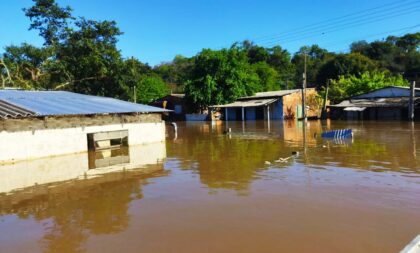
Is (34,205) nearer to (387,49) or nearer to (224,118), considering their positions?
(224,118)

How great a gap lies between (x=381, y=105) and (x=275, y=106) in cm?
1223

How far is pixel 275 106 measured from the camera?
47.2m

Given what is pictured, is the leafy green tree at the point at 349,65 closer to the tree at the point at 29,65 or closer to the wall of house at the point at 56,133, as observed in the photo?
the tree at the point at 29,65

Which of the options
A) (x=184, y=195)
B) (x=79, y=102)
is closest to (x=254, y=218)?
(x=184, y=195)

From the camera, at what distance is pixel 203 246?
6.92 metres

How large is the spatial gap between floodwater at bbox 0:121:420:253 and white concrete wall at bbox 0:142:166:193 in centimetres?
7

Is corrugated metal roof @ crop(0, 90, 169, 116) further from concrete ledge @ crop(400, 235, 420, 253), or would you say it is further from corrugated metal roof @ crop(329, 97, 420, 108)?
corrugated metal roof @ crop(329, 97, 420, 108)

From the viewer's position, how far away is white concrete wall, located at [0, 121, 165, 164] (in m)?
16.7

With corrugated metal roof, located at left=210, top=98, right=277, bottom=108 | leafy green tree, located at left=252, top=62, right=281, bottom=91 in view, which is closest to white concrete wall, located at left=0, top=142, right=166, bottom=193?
corrugated metal roof, located at left=210, top=98, right=277, bottom=108

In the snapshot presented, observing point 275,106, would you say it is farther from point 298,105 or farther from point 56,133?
point 56,133

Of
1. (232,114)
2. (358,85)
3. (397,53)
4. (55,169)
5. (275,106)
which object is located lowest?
(55,169)

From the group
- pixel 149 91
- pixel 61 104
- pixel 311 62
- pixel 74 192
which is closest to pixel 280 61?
pixel 311 62

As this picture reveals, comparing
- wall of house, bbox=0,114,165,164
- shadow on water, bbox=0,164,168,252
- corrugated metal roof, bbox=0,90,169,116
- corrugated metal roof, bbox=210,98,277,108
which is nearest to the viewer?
shadow on water, bbox=0,164,168,252

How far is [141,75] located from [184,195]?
99.3 feet
